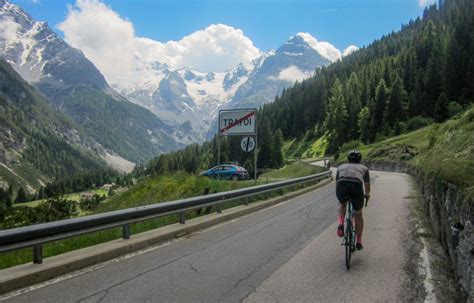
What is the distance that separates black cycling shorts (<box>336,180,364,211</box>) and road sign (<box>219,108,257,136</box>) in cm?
1167

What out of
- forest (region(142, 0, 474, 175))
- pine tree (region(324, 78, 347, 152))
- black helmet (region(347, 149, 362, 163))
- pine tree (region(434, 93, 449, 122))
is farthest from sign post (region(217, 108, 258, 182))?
pine tree (region(324, 78, 347, 152))

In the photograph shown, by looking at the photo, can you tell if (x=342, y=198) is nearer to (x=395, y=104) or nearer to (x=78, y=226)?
(x=78, y=226)

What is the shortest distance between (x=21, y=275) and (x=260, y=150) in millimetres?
99931

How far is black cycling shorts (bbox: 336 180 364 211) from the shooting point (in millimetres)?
7961

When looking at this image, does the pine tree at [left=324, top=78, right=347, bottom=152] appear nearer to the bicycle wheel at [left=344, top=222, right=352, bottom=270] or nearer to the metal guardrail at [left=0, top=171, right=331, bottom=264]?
the metal guardrail at [left=0, top=171, right=331, bottom=264]

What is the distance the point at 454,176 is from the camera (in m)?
7.32

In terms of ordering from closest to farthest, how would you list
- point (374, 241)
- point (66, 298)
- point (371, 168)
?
point (66, 298), point (374, 241), point (371, 168)

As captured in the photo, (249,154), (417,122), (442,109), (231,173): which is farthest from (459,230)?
(249,154)

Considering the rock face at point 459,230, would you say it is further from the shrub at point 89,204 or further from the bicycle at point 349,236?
the shrub at point 89,204

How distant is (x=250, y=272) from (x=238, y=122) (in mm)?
13510

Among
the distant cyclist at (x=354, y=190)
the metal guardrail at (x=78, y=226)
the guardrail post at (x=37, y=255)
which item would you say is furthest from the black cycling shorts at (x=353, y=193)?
the guardrail post at (x=37, y=255)

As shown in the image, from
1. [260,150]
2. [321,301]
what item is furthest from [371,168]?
[321,301]

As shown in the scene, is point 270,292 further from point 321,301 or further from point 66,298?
point 66,298

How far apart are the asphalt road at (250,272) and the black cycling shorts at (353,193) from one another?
1.10 metres
